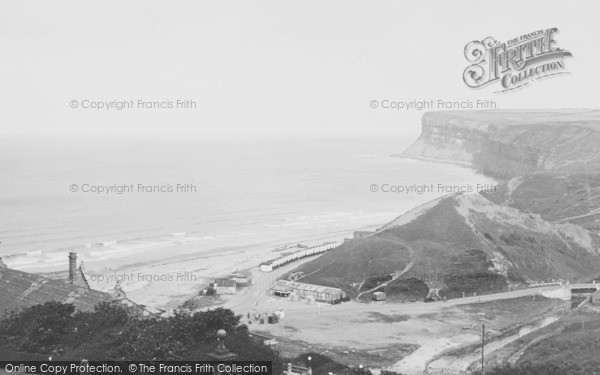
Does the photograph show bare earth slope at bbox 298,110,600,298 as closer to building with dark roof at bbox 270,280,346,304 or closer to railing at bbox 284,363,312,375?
building with dark roof at bbox 270,280,346,304

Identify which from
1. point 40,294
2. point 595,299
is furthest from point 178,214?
point 40,294

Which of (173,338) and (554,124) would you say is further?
(554,124)

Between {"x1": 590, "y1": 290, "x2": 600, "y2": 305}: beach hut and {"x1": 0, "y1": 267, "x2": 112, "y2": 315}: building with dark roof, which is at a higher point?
{"x1": 0, "y1": 267, "x2": 112, "y2": 315}: building with dark roof

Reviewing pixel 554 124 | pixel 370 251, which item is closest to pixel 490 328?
pixel 370 251

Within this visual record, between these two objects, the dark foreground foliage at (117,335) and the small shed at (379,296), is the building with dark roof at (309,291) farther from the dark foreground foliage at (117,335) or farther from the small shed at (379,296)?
the dark foreground foliage at (117,335)

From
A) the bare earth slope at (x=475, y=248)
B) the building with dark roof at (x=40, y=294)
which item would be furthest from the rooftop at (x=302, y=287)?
the building with dark roof at (x=40, y=294)

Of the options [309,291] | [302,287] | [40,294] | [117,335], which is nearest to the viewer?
[117,335]

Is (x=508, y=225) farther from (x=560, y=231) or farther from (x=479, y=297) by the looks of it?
(x=479, y=297)

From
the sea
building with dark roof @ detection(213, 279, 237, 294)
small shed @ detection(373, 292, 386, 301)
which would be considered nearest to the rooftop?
small shed @ detection(373, 292, 386, 301)

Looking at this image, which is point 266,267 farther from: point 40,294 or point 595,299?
point 40,294

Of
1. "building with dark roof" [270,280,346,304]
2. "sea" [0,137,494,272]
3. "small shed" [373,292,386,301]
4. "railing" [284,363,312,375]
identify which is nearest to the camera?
"railing" [284,363,312,375]

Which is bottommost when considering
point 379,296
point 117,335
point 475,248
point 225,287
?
point 379,296
